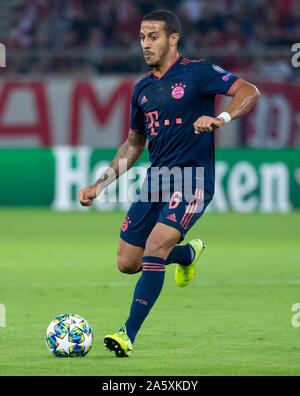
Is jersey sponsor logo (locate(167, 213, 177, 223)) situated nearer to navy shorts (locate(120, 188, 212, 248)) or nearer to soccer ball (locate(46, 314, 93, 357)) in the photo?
navy shorts (locate(120, 188, 212, 248))

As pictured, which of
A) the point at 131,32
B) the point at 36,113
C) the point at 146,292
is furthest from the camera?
the point at 131,32

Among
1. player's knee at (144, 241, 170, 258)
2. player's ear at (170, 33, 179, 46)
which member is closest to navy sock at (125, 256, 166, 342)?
player's knee at (144, 241, 170, 258)

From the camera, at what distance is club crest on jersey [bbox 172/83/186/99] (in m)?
6.91

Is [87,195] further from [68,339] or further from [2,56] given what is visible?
[2,56]

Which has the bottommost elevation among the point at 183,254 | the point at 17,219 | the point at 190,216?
the point at 17,219

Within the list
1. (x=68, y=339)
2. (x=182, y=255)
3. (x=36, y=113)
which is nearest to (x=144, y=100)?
(x=182, y=255)

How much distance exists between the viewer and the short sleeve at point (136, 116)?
23.8ft

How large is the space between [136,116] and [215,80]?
782 millimetres

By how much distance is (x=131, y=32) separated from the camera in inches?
889

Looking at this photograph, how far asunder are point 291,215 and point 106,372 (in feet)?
42.9

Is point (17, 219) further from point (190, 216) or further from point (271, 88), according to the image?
point (190, 216)

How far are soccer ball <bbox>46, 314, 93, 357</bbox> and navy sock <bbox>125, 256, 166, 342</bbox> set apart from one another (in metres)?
0.31

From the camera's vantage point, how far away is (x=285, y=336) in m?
7.01

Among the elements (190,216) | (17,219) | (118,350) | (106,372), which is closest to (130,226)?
(190,216)
